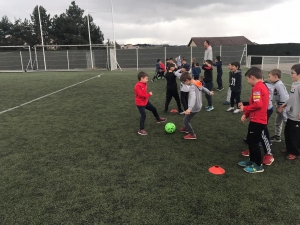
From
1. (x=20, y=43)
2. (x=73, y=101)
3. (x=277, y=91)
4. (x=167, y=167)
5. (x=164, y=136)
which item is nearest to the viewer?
(x=167, y=167)

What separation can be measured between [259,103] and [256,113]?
8.4 inches

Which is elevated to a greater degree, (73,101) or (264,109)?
(264,109)

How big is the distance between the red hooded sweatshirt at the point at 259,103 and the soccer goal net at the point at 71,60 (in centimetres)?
2860

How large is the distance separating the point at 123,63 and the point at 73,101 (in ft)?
74.5

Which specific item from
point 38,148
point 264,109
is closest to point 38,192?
point 38,148

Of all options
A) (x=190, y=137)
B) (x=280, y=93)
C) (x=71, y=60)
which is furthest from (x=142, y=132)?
(x=71, y=60)

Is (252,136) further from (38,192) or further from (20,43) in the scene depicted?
(20,43)

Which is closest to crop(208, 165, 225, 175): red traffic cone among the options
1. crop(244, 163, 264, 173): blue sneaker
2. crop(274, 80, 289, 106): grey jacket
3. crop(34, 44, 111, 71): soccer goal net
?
crop(244, 163, 264, 173): blue sneaker

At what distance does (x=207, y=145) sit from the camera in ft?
17.0

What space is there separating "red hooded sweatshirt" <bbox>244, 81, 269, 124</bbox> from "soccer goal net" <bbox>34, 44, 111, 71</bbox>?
28600mm

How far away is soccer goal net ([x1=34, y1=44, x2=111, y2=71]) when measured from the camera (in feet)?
102

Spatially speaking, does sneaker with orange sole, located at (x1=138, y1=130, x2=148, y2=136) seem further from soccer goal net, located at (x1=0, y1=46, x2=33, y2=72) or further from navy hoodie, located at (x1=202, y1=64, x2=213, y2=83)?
soccer goal net, located at (x1=0, y1=46, x2=33, y2=72)

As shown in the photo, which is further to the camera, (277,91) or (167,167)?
(277,91)

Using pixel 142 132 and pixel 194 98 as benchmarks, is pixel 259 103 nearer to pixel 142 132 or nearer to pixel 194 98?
pixel 194 98
